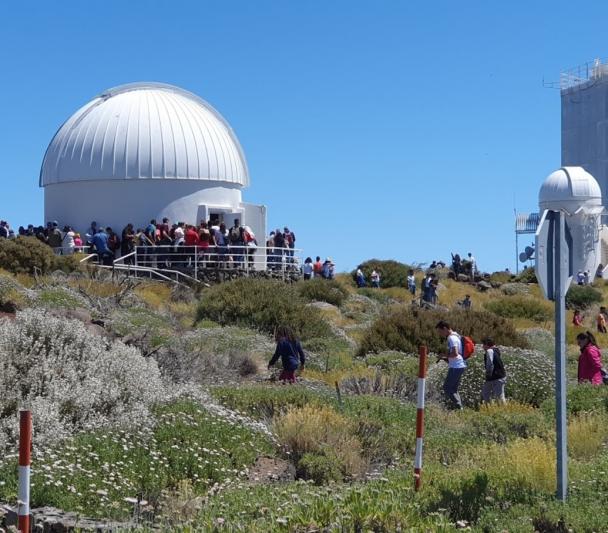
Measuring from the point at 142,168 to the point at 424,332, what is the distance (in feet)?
59.5

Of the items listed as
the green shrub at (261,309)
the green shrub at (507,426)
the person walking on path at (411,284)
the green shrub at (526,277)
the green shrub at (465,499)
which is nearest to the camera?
the green shrub at (465,499)

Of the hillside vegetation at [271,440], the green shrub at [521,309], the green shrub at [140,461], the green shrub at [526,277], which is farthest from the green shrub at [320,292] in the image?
the green shrub at [140,461]

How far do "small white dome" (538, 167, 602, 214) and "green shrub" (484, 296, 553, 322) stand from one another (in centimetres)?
2028

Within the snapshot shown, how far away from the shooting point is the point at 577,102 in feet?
231

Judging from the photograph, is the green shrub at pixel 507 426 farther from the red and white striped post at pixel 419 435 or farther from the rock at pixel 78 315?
→ the rock at pixel 78 315

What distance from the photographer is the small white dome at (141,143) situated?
37.3 metres

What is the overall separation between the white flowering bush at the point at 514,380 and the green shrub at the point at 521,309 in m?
16.1

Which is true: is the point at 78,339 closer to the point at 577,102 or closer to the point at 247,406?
the point at 247,406

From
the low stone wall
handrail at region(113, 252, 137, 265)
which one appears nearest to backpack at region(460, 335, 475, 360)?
the low stone wall

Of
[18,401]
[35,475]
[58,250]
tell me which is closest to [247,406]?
[18,401]

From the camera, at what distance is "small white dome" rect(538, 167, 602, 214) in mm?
54562

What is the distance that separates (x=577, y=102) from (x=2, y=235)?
46165 mm

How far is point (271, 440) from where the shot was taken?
11.2 meters

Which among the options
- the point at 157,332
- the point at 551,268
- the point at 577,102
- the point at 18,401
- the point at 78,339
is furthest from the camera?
the point at 577,102
